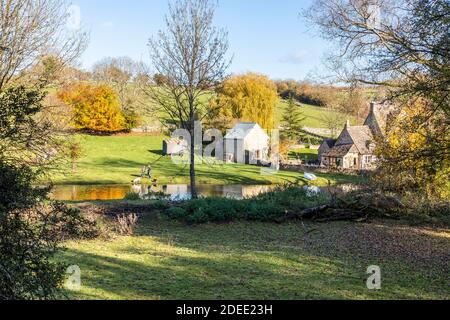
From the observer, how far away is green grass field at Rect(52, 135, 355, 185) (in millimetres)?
39219

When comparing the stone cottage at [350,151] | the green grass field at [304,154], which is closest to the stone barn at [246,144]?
the green grass field at [304,154]

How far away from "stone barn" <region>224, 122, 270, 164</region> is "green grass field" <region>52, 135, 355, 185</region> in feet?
17.2

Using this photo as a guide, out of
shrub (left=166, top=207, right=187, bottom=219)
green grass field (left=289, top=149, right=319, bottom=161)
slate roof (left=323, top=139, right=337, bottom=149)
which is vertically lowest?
shrub (left=166, top=207, right=187, bottom=219)

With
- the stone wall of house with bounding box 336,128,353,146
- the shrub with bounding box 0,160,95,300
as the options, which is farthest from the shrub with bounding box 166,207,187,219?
the stone wall of house with bounding box 336,128,353,146

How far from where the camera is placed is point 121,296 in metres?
7.12

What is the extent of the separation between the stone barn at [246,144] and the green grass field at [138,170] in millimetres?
5246

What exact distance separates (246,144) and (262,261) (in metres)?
46.2

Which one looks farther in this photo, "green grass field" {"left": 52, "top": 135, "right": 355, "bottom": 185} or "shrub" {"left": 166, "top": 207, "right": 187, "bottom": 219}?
"green grass field" {"left": 52, "top": 135, "right": 355, "bottom": 185}

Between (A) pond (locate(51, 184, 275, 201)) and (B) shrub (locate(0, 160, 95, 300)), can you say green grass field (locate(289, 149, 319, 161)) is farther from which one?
(B) shrub (locate(0, 160, 95, 300))

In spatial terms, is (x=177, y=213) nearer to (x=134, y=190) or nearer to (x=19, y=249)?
(x=19, y=249)

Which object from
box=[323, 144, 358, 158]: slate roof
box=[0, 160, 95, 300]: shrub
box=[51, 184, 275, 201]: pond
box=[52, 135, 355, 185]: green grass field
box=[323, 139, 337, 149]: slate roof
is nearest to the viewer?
box=[0, 160, 95, 300]: shrub

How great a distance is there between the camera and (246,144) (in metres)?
55.8

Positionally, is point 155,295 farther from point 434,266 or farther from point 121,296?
point 434,266

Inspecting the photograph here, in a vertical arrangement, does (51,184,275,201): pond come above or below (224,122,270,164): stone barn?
below
